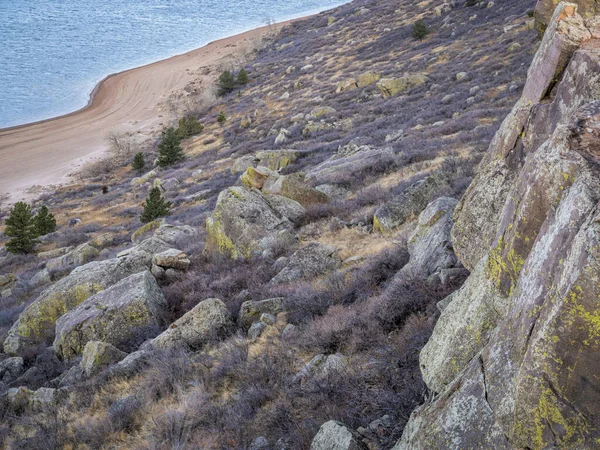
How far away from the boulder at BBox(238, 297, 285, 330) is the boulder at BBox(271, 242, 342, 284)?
1303mm

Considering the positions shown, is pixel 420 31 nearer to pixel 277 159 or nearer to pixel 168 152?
pixel 168 152

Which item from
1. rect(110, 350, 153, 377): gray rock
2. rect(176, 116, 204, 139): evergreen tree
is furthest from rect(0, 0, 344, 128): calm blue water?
rect(110, 350, 153, 377): gray rock

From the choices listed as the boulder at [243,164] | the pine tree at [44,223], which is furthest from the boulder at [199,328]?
the pine tree at [44,223]

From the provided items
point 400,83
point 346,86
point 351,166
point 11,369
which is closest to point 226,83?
point 346,86

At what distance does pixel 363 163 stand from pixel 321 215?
487 centimetres

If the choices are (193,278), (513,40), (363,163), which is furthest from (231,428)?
(513,40)

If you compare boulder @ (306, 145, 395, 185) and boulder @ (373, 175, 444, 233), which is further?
boulder @ (306, 145, 395, 185)

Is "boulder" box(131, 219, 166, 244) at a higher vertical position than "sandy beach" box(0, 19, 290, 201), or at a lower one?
lower

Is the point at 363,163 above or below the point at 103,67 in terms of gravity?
below

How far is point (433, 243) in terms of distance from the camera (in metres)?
7.16

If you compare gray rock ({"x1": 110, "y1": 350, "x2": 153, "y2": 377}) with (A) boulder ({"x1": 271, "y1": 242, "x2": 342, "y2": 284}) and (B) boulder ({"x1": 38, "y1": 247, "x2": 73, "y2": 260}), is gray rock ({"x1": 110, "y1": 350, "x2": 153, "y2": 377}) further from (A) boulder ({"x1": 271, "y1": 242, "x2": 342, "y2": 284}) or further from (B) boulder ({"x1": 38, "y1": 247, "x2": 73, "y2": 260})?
(B) boulder ({"x1": 38, "y1": 247, "x2": 73, "y2": 260})

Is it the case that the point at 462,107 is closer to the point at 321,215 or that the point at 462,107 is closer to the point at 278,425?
the point at 321,215

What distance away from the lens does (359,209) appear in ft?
43.4

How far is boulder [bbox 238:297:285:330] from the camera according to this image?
859cm
